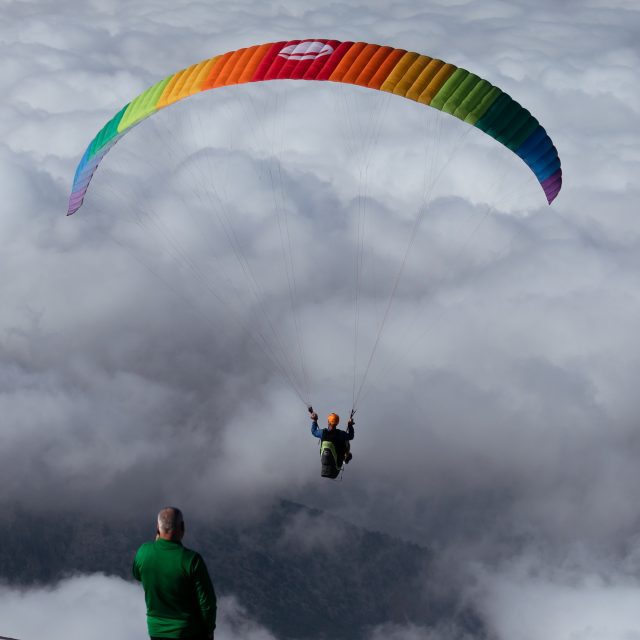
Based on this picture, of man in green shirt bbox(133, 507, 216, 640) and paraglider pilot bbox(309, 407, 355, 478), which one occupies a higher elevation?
paraglider pilot bbox(309, 407, 355, 478)

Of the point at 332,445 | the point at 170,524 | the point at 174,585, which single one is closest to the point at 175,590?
the point at 174,585

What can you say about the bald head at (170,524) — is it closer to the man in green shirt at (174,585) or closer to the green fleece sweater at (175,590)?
the man in green shirt at (174,585)

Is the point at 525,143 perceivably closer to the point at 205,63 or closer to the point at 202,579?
the point at 205,63

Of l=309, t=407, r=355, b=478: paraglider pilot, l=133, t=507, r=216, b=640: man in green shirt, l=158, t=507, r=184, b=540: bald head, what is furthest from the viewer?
l=309, t=407, r=355, b=478: paraglider pilot

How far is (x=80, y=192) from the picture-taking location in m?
36.5

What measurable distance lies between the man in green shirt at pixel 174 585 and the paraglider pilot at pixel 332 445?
18008 millimetres

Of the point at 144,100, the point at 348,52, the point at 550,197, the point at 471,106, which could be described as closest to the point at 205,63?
the point at 144,100

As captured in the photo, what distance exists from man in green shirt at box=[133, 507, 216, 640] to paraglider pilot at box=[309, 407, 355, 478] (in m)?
18.0

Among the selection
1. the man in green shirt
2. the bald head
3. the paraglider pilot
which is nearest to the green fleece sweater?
the man in green shirt

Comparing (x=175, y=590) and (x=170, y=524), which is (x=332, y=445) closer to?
(x=175, y=590)

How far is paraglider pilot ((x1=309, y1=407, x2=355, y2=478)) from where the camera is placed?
31.7m

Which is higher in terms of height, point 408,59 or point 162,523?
point 408,59

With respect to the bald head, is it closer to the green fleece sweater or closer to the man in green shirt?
the man in green shirt

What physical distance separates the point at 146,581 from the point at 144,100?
22.8 m
